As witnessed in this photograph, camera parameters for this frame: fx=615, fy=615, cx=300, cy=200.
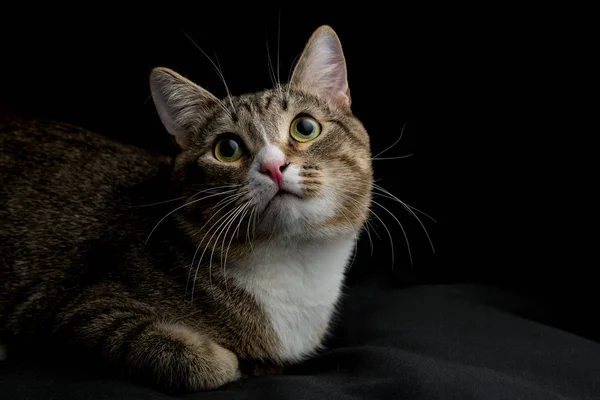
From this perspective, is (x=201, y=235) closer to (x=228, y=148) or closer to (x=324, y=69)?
(x=228, y=148)

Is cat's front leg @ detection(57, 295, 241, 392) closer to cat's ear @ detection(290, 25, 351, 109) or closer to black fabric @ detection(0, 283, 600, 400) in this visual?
black fabric @ detection(0, 283, 600, 400)

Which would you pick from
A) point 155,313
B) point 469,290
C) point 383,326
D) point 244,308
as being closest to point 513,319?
point 469,290

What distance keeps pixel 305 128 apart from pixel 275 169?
243mm

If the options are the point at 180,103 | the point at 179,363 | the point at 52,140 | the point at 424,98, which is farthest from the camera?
the point at 424,98

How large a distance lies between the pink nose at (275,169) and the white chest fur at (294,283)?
215 mm

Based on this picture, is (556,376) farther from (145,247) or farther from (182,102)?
(182,102)

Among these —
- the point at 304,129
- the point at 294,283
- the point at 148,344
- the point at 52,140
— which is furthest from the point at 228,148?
the point at 52,140

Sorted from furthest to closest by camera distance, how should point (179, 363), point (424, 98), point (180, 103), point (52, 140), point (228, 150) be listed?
1. point (424, 98)
2. point (52, 140)
3. point (180, 103)
4. point (228, 150)
5. point (179, 363)

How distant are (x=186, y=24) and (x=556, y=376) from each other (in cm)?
170

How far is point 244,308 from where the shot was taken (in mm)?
1544

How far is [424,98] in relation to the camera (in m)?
2.31

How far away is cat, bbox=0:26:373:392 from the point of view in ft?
4.68

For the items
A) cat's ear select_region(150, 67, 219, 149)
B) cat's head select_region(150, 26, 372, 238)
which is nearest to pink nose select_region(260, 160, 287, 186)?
cat's head select_region(150, 26, 372, 238)

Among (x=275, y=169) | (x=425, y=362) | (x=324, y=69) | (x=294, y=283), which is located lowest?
(x=425, y=362)
